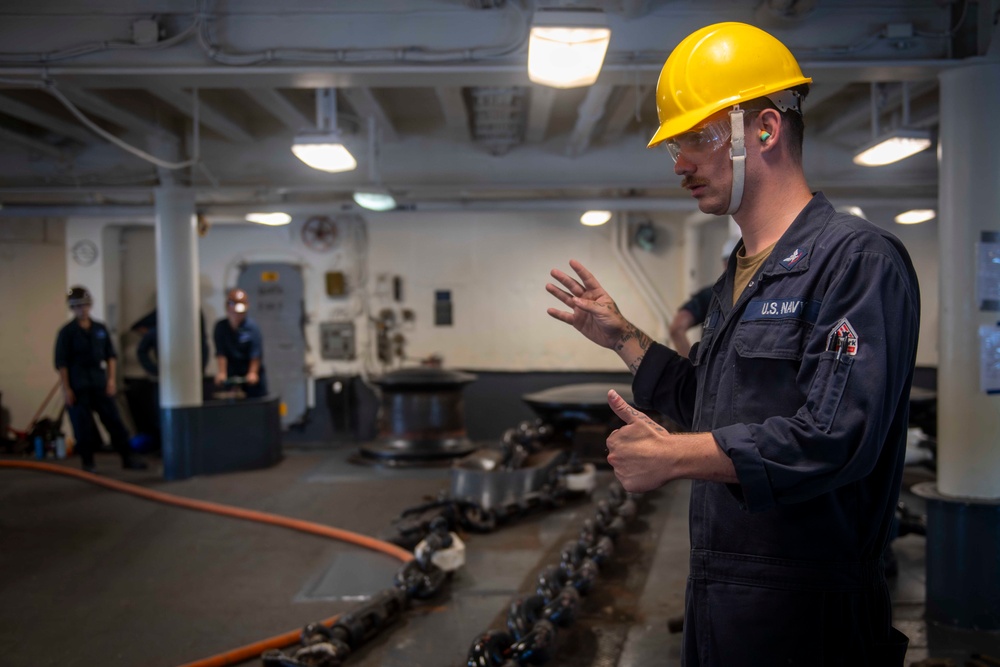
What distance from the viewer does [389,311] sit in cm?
1116

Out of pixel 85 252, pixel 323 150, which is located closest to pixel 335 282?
pixel 85 252

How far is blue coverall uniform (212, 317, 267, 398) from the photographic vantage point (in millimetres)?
9102

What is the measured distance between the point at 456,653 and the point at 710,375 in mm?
2389

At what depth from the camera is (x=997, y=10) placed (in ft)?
12.6

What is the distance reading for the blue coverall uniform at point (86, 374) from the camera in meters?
8.02

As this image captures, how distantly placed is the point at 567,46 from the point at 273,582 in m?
3.63

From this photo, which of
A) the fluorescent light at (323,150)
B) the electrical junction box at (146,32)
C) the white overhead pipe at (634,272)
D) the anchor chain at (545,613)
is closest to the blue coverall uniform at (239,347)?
the fluorescent light at (323,150)

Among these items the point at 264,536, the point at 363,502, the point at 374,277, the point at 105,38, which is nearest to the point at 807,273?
the point at 105,38

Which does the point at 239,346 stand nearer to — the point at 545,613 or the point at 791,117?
the point at 545,613

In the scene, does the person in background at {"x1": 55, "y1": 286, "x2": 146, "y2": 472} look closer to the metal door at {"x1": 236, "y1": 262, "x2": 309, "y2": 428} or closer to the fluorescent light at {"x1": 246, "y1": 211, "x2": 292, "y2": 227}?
the fluorescent light at {"x1": 246, "y1": 211, "x2": 292, "y2": 227}

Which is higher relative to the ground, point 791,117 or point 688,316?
point 791,117

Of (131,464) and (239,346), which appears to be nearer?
(131,464)

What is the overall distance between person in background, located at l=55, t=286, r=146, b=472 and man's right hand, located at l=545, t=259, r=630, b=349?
23.9 feet

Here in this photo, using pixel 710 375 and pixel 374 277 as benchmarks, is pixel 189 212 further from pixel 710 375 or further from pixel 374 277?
pixel 710 375
